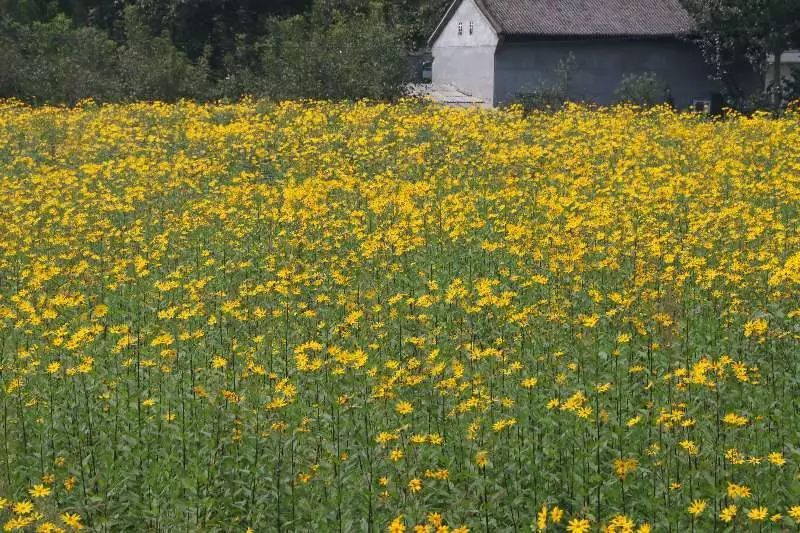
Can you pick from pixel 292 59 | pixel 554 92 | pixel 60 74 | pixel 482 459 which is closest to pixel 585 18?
pixel 554 92

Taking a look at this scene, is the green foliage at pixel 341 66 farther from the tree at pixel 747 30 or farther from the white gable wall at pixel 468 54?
the tree at pixel 747 30

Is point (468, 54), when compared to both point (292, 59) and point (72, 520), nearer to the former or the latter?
point (292, 59)

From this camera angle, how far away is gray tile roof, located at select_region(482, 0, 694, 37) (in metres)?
34.5

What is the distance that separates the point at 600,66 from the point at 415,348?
102 ft

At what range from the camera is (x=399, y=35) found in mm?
26688

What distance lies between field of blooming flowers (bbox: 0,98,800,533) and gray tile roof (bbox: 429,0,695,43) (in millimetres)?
23103

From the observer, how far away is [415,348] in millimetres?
6344

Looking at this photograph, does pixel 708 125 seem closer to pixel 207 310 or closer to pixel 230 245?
pixel 230 245

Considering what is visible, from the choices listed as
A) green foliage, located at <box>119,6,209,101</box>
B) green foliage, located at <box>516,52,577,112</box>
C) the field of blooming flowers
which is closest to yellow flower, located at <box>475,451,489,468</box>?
Result: the field of blooming flowers

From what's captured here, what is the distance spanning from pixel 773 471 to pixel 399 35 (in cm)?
2304

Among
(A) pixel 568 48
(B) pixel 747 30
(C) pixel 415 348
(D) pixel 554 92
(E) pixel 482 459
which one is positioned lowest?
(D) pixel 554 92

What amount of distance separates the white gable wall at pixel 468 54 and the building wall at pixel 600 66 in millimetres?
451

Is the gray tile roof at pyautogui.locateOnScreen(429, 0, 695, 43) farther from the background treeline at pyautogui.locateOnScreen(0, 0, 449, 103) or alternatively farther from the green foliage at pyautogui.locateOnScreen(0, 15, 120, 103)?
the green foliage at pyautogui.locateOnScreen(0, 15, 120, 103)

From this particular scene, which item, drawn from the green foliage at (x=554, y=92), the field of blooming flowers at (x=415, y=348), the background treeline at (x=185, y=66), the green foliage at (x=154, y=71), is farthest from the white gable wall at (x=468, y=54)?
the field of blooming flowers at (x=415, y=348)
